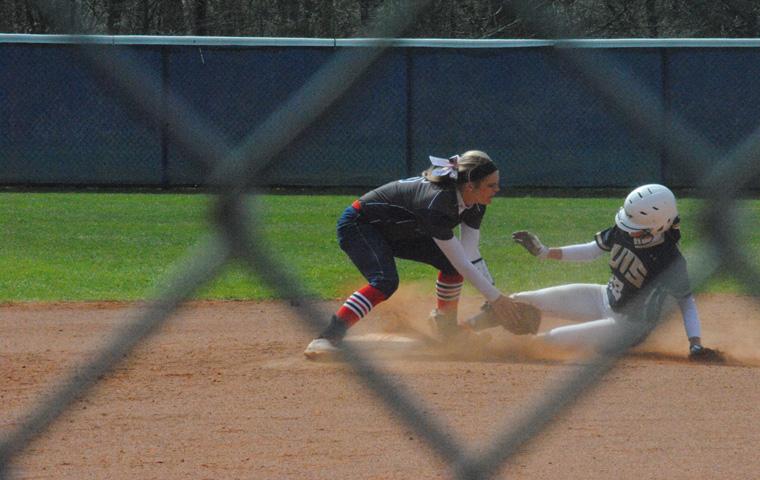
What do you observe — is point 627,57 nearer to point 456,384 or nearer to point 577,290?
point 577,290

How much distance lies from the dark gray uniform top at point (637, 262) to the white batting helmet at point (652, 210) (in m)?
0.09

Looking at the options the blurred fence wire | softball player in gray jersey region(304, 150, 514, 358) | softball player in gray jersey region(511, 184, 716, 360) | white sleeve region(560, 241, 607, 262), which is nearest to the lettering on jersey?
softball player in gray jersey region(511, 184, 716, 360)

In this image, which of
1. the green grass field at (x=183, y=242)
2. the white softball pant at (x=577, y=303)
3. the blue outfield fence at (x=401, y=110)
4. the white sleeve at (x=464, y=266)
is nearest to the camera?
the white sleeve at (x=464, y=266)

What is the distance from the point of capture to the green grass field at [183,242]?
7.44 meters

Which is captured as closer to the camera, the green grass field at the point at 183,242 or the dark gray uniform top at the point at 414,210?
the dark gray uniform top at the point at 414,210

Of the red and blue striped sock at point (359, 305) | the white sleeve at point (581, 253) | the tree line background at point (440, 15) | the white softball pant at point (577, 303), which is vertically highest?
the tree line background at point (440, 15)

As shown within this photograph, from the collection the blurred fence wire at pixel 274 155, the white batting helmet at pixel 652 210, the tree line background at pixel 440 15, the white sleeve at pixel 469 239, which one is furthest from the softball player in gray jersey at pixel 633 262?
the blurred fence wire at pixel 274 155

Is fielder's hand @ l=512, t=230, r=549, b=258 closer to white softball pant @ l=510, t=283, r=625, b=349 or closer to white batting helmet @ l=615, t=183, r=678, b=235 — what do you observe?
white softball pant @ l=510, t=283, r=625, b=349

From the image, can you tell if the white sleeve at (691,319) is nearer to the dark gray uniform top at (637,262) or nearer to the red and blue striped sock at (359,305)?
the dark gray uniform top at (637,262)

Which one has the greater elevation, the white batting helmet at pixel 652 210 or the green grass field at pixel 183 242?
the white batting helmet at pixel 652 210

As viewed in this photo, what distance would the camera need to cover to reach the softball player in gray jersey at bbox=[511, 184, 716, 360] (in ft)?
15.8

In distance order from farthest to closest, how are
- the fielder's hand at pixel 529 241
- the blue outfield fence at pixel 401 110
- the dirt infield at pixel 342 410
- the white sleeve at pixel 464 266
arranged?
1. the blue outfield fence at pixel 401 110
2. the fielder's hand at pixel 529 241
3. the white sleeve at pixel 464 266
4. the dirt infield at pixel 342 410

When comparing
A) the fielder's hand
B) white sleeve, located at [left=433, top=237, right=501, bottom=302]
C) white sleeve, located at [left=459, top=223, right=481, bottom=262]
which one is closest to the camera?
white sleeve, located at [left=433, top=237, right=501, bottom=302]

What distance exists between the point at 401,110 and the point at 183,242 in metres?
3.73
